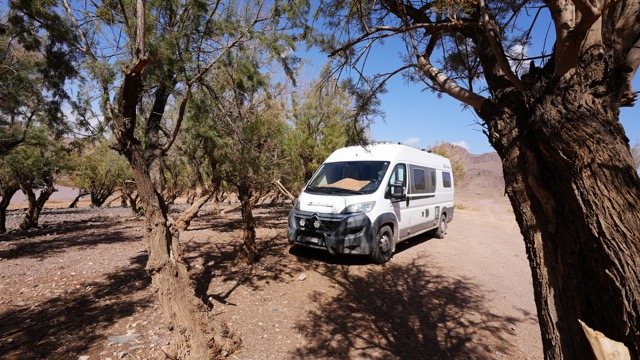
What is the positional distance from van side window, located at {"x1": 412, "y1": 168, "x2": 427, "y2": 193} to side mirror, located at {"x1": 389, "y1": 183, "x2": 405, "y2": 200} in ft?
3.48

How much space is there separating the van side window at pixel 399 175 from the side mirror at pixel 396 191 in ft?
0.51

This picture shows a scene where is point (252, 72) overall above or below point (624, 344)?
above

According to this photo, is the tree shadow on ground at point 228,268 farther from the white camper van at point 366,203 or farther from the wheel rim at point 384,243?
the wheel rim at point 384,243

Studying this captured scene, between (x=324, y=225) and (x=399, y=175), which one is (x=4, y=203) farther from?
(x=399, y=175)

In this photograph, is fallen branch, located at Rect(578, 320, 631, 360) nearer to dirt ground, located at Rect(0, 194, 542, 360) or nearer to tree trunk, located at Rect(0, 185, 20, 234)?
dirt ground, located at Rect(0, 194, 542, 360)

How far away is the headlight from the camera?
243 inches

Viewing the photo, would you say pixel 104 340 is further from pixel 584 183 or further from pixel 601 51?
pixel 601 51

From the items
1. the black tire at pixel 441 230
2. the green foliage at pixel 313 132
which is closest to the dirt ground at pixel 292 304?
the black tire at pixel 441 230

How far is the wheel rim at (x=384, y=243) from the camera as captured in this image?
656 centimetres

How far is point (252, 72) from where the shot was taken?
19.4ft

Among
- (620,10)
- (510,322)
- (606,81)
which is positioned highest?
(620,10)

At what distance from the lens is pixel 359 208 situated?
6.22 m

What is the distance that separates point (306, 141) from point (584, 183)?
10568mm

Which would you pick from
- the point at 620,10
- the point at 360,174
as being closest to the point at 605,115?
the point at 620,10
